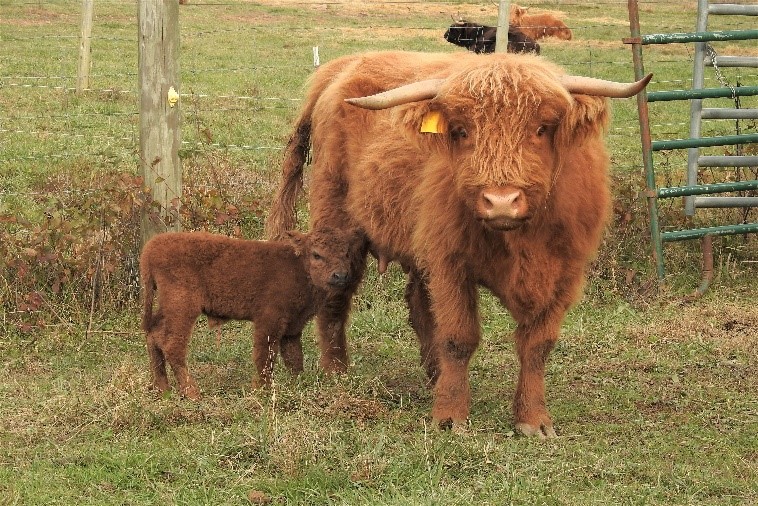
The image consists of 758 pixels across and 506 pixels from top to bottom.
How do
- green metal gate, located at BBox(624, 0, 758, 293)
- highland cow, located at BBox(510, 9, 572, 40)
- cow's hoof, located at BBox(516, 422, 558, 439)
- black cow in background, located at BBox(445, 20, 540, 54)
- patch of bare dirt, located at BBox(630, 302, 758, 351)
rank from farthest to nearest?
highland cow, located at BBox(510, 9, 572, 40), black cow in background, located at BBox(445, 20, 540, 54), green metal gate, located at BBox(624, 0, 758, 293), patch of bare dirt, located at BBox(630, 302, 758, 351), cow's hoof, located at BBox(516, 422, 558, 439)

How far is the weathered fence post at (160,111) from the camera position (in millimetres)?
6867

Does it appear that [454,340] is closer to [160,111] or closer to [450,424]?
[450,424]

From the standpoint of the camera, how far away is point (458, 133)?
5016 millimetres

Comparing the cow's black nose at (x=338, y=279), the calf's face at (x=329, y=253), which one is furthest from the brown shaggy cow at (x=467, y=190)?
the cow's black nose at (x=338, y=279)

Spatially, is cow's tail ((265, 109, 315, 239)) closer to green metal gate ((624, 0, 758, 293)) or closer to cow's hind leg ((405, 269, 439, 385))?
cow's hind leg ((405, 269, 439, 385))

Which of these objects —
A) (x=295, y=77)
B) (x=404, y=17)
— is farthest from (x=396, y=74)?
(x=404, y=17)

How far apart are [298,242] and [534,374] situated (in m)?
1.55

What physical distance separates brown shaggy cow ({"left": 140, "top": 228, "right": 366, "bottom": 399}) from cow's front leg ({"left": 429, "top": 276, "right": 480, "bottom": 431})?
71 cm

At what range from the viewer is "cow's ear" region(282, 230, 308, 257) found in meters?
6.10

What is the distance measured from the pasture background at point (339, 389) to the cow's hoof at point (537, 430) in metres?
0.07

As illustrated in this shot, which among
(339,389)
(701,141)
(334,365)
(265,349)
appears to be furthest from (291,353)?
(701,141)

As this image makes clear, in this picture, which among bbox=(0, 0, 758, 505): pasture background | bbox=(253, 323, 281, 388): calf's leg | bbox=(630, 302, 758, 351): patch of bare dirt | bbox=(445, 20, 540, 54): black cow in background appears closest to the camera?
bbox=(0, 0, 758, 505): pasture background

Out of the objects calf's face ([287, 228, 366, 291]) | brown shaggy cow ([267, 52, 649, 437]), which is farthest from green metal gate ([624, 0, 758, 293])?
calf's face ([287, 228, 366, 291])

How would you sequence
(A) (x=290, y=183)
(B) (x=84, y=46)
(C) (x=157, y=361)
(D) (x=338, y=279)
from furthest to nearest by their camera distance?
(B) (x=84, y=46) → (A) (x=290, y=183) → (D) (x=338, y=279) → (C) (x=157, y=361)
